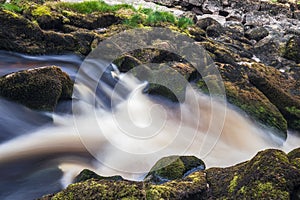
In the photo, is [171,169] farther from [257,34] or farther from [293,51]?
[257,34]

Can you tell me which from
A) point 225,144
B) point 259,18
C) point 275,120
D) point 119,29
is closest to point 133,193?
point 225,144

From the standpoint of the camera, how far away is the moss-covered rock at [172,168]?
4441mm

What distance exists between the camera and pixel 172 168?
177 inches

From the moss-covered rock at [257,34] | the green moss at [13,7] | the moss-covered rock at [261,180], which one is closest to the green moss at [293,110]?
the moss-covered rock at [261,180]

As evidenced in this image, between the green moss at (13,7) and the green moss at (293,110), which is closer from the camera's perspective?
the green moss at (293,110)

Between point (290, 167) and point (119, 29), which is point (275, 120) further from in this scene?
point (119, 29)

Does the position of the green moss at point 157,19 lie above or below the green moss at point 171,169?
above

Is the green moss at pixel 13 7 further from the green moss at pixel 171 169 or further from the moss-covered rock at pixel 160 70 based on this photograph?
the green moss at pixel 171 169

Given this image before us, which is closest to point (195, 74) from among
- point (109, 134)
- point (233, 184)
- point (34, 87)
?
point (109, 134)

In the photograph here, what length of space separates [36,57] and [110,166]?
4.30 meters

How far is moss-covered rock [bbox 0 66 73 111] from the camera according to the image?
5.54m

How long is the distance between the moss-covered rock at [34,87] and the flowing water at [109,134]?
0.50 ft

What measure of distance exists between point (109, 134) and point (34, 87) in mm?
1527

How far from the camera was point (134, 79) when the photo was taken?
8.23 meters
